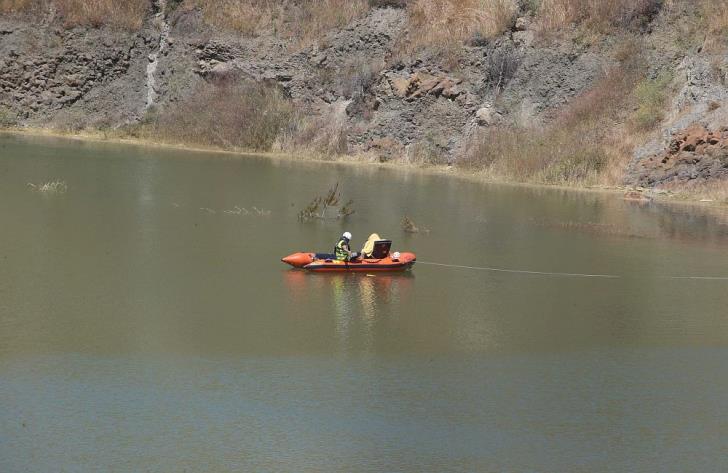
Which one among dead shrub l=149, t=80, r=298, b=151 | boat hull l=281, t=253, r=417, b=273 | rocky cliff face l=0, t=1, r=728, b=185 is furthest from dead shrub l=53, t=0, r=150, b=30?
boat hull l=281, t=253, r=417, b=273

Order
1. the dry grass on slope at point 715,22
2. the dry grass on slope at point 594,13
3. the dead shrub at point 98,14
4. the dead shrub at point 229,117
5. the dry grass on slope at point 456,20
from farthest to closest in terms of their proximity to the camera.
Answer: the dead shrub at point 98,14, the dead shrub at point 229,117, the dry grass on slope at point 456,20, the dry grass on slope at point 594,13, the dry grass on slope at point 715,22

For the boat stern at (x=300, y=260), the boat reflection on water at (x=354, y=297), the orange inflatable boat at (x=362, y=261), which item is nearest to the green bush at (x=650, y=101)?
the orange inflatable boat at (x=362, y=261)

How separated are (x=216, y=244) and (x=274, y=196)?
8.70 m

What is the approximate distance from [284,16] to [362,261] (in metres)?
35.8

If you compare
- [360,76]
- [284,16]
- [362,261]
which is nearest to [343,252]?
[362,261]

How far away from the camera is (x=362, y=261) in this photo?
19109mm

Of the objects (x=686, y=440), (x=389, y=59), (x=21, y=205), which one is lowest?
(x=686, y=440)

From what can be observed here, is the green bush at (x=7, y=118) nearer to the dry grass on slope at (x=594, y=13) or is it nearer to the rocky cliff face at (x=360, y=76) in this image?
the rocky cliff face at (x=360, y=76)

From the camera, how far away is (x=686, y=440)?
1130 cm

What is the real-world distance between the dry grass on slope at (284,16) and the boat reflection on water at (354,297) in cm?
3366

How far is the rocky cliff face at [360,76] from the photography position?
41781mm

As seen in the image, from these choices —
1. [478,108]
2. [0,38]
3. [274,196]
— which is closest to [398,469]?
[274,196]

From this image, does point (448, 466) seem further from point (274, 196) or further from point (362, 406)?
point (274, 196)

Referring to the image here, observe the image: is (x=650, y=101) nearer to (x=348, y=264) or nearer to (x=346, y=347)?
(x=348, y=264)
